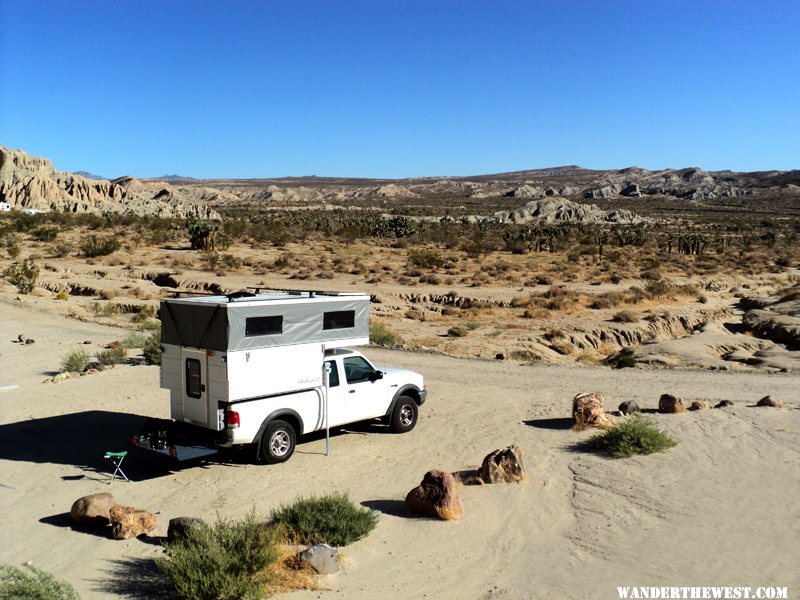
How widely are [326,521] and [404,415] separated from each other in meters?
4.89

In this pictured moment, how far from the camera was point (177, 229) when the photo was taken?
76.1m

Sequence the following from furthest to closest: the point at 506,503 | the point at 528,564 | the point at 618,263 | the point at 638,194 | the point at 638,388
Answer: the point at 638,194 < the point at 618,263 < the point at 638,388 < the point at 506,503 < the point at 528,564

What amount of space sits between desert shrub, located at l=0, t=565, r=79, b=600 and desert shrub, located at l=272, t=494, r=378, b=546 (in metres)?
2.67

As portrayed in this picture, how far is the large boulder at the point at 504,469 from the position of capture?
11.3 metres

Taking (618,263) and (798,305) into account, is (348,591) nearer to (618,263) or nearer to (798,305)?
(798,305)

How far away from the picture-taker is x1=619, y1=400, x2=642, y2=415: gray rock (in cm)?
1512

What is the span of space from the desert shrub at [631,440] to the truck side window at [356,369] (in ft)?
13.5

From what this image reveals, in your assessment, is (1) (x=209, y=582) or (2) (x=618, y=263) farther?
(2) (x=618, y=263)

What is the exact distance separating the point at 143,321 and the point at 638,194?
18386 centimetres

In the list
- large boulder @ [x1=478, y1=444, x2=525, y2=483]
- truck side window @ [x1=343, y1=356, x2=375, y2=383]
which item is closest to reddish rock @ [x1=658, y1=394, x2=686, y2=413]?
large boulder @ [x1=478, y1=444, x2=525, y2=483]

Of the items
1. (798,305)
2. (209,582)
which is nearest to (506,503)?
(209,582)

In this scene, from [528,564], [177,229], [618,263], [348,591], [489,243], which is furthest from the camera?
[177,229]

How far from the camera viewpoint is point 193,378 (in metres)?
11.5

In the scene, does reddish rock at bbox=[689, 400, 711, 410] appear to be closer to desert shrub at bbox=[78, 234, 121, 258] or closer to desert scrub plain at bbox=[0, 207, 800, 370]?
desert scrub plain at bbox=[0, 207, 800, 370]
